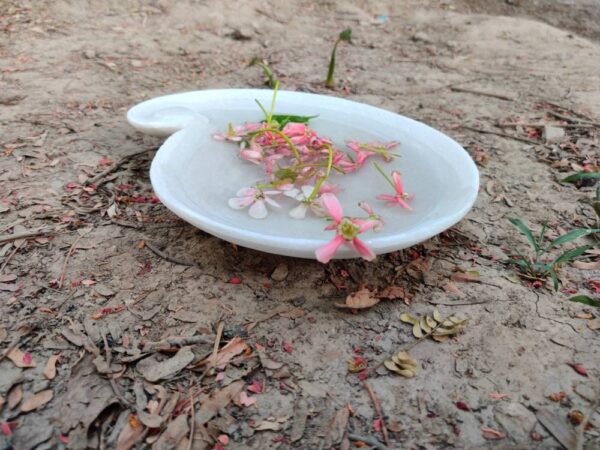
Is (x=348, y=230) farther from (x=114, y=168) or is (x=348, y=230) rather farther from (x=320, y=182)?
(x=114, y=168)

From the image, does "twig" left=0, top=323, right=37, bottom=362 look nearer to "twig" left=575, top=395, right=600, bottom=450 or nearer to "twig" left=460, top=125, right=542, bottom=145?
"twig" left=575, top=395, right=600, bottom=450

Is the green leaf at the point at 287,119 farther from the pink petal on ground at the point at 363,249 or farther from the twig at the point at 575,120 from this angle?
the twig at the point at 575,120

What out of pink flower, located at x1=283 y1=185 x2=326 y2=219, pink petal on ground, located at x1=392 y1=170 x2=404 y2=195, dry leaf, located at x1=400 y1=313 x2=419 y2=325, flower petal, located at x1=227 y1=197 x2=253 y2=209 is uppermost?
pink petal on ground, located at x1=392 y1=170 x2=404 y2=195

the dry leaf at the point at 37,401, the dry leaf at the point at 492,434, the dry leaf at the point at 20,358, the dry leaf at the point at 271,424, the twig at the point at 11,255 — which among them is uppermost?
the dry leaf at the point at 492,434

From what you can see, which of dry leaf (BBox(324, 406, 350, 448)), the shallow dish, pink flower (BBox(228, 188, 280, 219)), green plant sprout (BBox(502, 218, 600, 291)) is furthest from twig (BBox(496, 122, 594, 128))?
dry leaf (BBox(324, 406, 350, 448))

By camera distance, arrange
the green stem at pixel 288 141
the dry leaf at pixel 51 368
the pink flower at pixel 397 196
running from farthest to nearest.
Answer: the green stem at pixel 288 141 < the pink flower at pixel 397 196 < the dry leaf at pixel 51 368

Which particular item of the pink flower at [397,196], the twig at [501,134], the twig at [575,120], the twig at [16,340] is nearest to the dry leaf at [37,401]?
the twig at [16,340]

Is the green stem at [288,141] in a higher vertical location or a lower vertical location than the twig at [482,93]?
higher
